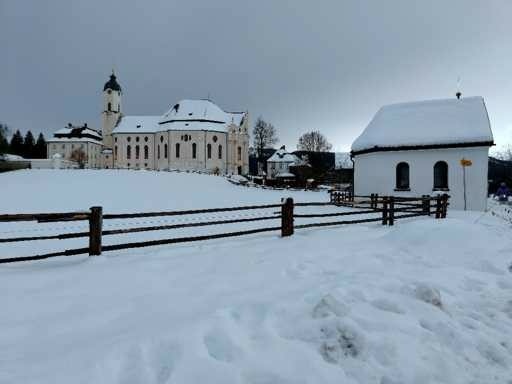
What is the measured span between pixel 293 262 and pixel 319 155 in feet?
218

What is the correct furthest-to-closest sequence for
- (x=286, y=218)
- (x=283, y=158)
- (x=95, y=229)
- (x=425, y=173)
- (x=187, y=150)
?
(x=283, y=158), (x=187, y=150), (x=425, y=173), (x=286, y=218), (x=95, y=229)

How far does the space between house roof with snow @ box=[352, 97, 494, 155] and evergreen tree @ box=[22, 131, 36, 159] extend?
90593 millimetres

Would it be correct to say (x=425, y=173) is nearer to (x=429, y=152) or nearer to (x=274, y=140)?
(x=429, y=152)

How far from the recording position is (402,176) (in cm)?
1967

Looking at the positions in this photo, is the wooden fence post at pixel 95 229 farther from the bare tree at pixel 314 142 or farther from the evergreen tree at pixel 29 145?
the evergreen tree at pixel 29 145

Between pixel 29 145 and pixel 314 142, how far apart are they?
75.5 meters

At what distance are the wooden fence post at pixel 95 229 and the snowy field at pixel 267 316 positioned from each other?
310mm

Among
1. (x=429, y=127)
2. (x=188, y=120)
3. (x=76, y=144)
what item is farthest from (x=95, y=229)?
(x=76, y=144)

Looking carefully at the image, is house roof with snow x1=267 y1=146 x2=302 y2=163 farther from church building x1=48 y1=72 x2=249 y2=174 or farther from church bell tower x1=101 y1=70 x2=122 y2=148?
church bell tower x1=101 y1=70 x2=122 y2=148

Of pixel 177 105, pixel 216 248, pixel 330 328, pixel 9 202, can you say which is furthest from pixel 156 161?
pixel 330 328

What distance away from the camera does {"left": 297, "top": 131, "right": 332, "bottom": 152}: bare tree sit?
73.4m

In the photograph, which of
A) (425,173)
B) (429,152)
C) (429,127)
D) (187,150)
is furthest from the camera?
(187,150)

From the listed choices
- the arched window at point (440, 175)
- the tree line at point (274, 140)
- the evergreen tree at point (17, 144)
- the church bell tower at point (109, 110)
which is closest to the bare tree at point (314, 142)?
the tree line at point (274, 140)

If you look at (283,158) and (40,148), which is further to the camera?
(40,148)
